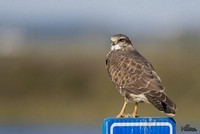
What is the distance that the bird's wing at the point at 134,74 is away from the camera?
11.4 m

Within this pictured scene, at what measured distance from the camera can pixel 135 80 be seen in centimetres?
1173

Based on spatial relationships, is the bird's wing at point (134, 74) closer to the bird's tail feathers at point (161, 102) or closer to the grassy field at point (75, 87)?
the bird's tail feathers at point (161, 102)

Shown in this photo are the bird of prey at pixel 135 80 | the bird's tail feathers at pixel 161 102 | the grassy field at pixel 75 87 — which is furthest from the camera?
the grassy field at pixel 75 87

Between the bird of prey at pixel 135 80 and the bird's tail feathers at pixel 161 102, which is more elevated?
the bird of prey at pixel 135 80

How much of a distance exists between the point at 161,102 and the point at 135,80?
0.98 m

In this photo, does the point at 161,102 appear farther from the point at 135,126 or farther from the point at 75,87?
the point at 75,87

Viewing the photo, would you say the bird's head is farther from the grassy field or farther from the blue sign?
the grassy field

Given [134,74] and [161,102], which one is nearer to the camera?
[161,102]

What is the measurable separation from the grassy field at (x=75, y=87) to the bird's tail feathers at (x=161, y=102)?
1223cm

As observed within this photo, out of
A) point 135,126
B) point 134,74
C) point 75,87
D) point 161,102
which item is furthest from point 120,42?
point 75,87

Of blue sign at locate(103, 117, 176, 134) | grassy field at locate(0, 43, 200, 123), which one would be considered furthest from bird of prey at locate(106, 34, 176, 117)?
grassy field at locate(0, 43, 200, 123)

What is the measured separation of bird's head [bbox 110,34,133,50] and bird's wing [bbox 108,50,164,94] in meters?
0.48

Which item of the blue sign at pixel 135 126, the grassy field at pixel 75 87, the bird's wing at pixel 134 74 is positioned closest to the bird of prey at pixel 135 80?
the bird's wing at pixel 134 74

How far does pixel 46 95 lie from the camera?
2773 centimetres
